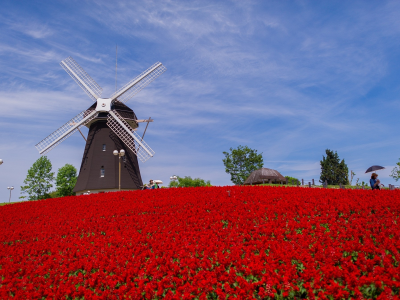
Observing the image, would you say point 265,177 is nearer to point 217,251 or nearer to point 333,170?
point 333,170

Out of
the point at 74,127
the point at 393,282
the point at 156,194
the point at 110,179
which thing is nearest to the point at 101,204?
the point at 156,194

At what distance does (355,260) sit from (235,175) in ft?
183

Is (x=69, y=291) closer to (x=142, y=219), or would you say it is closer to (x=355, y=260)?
(x=142, y=219)

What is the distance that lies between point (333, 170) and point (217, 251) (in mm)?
60609

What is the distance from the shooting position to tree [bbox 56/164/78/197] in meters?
57.6

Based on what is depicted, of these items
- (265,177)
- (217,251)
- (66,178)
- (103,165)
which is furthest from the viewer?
(66,178)

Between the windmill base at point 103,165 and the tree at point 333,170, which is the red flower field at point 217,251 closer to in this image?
the windmill base at point 103,165

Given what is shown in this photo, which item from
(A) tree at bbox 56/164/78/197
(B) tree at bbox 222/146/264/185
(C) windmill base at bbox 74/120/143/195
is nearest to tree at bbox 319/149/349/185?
(B) tree at bbox 222/146/264/185

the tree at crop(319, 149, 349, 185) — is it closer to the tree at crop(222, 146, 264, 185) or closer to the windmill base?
the tree at crop(222, 146, 264, 185)

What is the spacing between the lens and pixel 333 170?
61375 mm

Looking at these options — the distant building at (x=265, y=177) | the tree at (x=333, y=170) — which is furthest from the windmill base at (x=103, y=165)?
the tree at (x=333, y=170)

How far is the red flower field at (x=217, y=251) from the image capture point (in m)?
5.55

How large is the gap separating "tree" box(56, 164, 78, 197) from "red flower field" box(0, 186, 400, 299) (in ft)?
160

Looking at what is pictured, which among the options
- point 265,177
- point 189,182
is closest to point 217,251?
point 265,177
